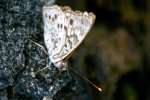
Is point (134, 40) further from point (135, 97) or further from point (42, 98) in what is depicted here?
point (42, 98)

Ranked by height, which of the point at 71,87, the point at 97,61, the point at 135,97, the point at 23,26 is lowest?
the point at 135,97

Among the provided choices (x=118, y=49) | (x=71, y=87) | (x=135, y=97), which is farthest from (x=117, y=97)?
(x=71, y=87)

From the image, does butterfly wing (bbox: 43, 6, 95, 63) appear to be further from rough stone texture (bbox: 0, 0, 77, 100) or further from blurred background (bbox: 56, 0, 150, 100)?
blurred background (bbox: 56, 0, 150, 100)

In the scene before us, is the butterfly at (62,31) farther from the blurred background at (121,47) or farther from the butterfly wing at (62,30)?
the blurred background at (121,47)

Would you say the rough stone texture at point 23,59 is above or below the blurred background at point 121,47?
above

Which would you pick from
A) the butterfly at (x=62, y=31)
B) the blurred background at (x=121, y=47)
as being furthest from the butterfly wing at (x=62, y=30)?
the blurred background at (x=121, y=47)

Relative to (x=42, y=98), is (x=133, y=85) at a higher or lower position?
lower
